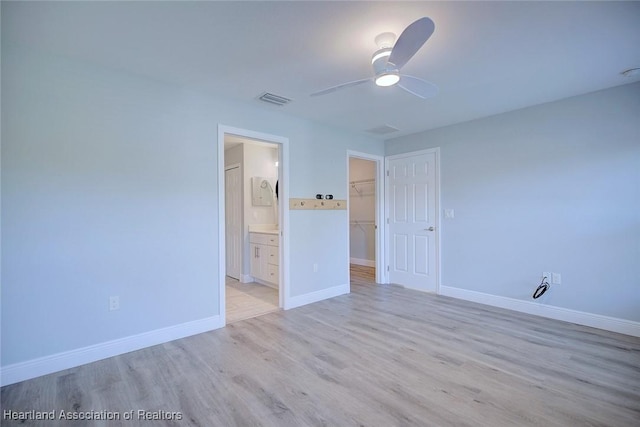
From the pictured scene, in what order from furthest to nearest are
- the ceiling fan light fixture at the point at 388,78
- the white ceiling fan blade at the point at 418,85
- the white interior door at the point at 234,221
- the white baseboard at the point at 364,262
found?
the white baseboard at the point at 364,262, the white interior door at the point at 234,221, the white ceiling fan blade at the point at 418,85, the ceiling fan light fixture at the point at 388,78

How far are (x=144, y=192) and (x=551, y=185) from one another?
4191 millimetres

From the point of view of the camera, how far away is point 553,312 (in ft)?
10.8

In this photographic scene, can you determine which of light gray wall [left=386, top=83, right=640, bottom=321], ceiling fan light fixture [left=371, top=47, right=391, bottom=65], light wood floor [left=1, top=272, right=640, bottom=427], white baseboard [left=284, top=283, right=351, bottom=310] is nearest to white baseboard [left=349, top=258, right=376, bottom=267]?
white baseboard [left=284, top=283, right=351, bottom=310]

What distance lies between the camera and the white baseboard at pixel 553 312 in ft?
9.43

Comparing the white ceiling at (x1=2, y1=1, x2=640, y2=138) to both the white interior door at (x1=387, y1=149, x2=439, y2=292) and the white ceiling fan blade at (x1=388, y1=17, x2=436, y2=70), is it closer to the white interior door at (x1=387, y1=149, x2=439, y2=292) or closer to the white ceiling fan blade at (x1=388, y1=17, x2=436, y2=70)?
the white ceiling fan blade at (x1=388, y1=17, x2=436, y2=70)

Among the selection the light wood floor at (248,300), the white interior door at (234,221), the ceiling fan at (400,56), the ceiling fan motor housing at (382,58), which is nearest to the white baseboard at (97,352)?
the light wood floor at (248,300)

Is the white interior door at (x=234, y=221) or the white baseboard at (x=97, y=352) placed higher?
the white interior door at (x=234, y=221)

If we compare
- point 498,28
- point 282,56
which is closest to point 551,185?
point 498,28

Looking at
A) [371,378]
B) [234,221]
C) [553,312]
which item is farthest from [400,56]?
[234,221]

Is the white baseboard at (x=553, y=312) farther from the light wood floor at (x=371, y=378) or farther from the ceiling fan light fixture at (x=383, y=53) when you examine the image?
the ceiling fan light fixture at (x=383, y=53)

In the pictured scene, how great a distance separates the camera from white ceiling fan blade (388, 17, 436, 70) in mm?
1533

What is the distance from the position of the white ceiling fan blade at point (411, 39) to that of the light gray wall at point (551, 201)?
8.14ft

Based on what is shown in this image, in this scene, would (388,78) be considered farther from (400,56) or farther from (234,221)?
(234,221)

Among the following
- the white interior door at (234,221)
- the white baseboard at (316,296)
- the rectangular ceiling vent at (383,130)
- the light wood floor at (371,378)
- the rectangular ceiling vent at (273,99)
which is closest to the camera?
the light wood floor at (371,378)
